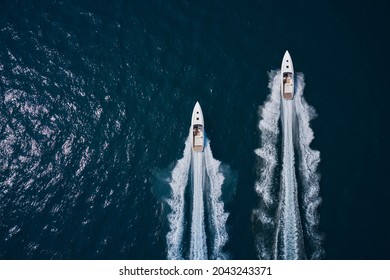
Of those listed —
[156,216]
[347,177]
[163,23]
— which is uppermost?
[163,23]

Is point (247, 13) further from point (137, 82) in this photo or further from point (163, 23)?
point (137, 82)

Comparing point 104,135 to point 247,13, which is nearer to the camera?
point 104,135

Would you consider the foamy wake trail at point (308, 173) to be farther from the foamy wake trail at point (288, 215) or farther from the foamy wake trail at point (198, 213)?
the foamy wake trail at point (198, 213)

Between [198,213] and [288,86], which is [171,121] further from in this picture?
[288,86]

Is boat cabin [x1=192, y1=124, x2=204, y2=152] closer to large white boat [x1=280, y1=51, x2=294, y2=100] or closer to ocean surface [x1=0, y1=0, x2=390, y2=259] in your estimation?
ocean surface [x1=0, y1=0, x2=390, y2=259]

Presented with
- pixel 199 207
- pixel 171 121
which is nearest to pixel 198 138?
pixel 171 121

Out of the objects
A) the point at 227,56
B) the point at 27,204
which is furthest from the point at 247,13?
the point at 27,204

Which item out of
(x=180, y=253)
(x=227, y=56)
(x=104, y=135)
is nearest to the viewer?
(x=180, y=253)

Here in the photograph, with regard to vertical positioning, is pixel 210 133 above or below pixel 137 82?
below
